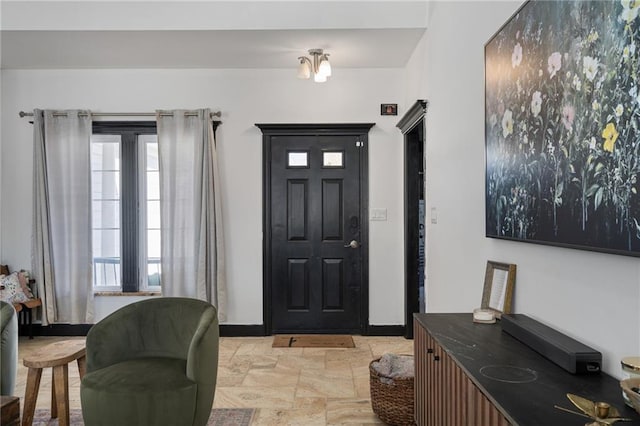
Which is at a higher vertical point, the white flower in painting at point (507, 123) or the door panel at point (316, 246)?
the white flower in painting at point (507, 123)

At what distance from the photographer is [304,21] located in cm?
346

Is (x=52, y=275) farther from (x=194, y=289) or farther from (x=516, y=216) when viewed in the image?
(x=516, y=216)

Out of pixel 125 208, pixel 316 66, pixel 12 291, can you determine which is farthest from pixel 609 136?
pixel 12 291

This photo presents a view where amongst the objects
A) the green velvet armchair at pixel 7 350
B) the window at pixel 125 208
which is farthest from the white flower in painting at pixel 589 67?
the window at pixel 125 208

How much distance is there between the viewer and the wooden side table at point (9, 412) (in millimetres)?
1740

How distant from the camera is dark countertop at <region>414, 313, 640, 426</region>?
3.51 feet

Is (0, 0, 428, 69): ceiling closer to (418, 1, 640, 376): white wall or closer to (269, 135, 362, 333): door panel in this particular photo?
(418, 1, 640, 376): white wall

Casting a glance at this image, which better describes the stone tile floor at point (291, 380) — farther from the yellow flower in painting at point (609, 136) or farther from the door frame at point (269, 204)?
the yellow flower in painting at point (609, 136)

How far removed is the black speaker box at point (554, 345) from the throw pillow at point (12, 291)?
434 centimetres

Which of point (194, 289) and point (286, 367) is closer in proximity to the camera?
point (286, 367)

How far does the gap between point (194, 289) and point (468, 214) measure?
288cm

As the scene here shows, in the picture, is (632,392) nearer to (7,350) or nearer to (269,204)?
(7,350)

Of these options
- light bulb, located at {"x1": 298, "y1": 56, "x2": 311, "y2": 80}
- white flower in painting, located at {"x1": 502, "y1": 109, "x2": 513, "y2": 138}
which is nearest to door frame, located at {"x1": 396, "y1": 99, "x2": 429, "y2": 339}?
light bulb, located at {"x1": 298, "y1": 56, "x2": 311, "y2": 80}

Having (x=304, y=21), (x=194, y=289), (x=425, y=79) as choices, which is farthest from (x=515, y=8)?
(x=194, y=289)
